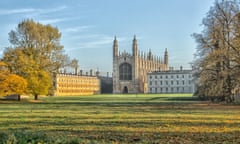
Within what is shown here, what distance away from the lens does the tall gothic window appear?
151625 mm

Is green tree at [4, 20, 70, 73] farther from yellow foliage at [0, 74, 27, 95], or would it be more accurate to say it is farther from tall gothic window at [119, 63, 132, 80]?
tall gothic window at [119, 63, 132, 80]

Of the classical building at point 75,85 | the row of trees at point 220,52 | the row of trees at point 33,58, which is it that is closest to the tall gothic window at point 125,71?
the classical building at point 75,85

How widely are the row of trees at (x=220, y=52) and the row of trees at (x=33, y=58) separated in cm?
2368

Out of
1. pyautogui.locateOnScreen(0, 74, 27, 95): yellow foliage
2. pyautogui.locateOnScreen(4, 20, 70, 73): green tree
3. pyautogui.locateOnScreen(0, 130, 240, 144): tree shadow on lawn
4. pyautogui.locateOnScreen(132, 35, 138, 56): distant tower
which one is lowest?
pyautogui.locateOnScreen(0, 130, 240, 144): tree shadow on lawn

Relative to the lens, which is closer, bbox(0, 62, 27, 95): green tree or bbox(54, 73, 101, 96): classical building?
bbox(0, 62, 27, 95): green tree

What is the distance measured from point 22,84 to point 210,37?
2556 cm

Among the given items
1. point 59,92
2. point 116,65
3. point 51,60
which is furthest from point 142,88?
point 51,60

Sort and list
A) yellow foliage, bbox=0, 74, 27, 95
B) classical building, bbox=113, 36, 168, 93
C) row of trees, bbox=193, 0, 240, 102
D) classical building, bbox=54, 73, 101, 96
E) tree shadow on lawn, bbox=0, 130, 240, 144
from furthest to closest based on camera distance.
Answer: classical building, bbox=113, 36, 168, 93 < classical building, bbox=54, 73, 101, 96 < yellow foliage, bbox=0, 74, 27, 95 < row of trees, bbox=193, 0, 240, 102 < tree shadow on lawn, bbox=0, 130, 240, 144

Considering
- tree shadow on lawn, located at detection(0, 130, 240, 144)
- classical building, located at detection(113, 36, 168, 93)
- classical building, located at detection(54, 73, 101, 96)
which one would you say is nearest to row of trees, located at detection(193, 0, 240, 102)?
tree shadow on lawn, located at detection(0, 130, 240, 144)

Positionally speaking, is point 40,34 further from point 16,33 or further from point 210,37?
point 210,37

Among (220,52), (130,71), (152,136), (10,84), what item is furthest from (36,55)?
(130,71)

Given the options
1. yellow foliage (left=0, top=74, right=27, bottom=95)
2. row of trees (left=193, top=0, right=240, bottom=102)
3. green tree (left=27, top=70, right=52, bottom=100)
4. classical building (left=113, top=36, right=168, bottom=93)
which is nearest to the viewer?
row of trees (left=193, top=0, right=240, bottom=102)

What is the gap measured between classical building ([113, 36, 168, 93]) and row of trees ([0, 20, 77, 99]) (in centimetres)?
9012

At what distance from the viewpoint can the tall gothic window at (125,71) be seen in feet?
497
